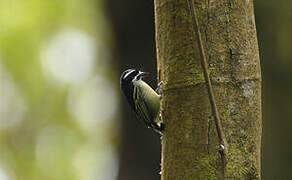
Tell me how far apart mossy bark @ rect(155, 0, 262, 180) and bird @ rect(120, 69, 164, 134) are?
157cm

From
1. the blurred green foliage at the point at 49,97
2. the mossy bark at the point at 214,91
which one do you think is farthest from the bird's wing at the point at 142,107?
the blurred green foliage at the point at 49,97

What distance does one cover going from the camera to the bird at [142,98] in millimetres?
4004

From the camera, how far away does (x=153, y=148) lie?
21.2 ft

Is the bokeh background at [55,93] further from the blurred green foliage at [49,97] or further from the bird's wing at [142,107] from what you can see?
the bird's wing at [142,107]

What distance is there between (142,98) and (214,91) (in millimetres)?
2107

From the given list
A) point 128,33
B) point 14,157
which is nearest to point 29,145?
point 14,157

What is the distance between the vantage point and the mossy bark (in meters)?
2.13

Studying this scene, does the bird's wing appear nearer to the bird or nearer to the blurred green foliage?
the bird

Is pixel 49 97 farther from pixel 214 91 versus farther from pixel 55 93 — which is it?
pixel 214 91

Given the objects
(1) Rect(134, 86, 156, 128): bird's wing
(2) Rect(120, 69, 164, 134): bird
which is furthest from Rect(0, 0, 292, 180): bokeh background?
(1) Rect(134, 86, 156, 128): bird's wing

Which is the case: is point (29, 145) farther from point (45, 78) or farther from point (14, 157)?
→ point (45, 78)

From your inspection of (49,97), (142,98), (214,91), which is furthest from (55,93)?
(214,91)

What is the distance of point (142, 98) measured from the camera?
424cm

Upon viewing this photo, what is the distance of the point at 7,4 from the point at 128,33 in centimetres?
396
